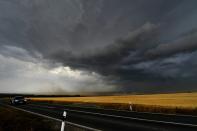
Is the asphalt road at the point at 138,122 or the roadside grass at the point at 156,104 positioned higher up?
the roadside grass at the point at 156,104

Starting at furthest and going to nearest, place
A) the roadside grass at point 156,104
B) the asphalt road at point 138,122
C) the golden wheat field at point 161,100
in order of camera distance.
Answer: the golden wheat field at point 161,100 < the roadside grass at point 156,104 < the asphalt road at point 138,122

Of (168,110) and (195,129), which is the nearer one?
(195,129)

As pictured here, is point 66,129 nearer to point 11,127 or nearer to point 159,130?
Answer: point 11,127

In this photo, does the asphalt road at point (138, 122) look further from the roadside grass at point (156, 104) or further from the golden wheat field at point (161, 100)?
the golden wheat field at point (161, 100)

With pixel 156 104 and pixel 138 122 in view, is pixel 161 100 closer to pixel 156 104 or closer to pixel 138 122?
pixel 156 104

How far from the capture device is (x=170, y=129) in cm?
1236

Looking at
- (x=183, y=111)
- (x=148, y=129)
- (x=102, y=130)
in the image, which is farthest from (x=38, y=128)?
(x=183, y=111)

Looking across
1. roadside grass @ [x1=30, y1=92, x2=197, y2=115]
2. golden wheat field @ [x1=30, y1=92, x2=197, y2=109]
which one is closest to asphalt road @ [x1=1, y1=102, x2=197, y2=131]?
roadside grass @ [x1=30, y1=92, x2=197, y2=115]

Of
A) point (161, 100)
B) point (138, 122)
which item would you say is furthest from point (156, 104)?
point (138, 122)

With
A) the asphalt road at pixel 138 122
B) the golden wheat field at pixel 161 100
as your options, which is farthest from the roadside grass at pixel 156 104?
the asphalt road at pixel 138 122

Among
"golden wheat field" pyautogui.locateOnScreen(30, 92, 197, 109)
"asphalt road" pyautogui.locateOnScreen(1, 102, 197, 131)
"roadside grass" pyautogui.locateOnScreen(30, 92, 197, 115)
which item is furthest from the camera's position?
"golden wheat field" pyautogui.locateOnScreen(30, 92, 197, 109)

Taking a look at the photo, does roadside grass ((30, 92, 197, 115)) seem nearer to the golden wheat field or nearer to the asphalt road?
the golden wheat field

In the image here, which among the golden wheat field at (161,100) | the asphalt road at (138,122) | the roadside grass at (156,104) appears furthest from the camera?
the golden wheat field at (161,100)

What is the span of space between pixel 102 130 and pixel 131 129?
1.58m
